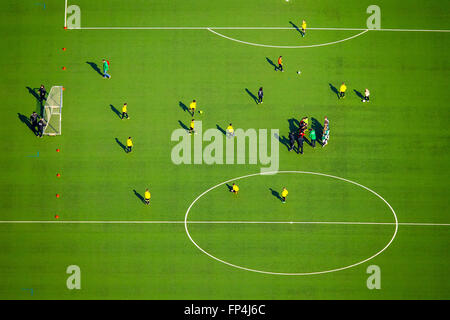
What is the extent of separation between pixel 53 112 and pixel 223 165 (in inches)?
487

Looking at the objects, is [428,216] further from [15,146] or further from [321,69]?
[15,146]

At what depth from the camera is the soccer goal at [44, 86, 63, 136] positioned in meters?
40.9

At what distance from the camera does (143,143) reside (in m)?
40.9

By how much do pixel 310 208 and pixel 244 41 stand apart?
12.8 meters

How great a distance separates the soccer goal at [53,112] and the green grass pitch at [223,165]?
0.53 meters

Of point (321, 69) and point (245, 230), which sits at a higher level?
point (321, 69)

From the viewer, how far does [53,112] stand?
41156mm

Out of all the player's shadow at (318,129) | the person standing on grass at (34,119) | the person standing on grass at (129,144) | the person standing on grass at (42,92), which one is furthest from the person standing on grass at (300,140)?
the person standing on grass at (34,119)

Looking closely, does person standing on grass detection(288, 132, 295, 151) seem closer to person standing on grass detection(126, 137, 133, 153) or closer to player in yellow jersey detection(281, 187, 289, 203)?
player in yellow jersey detection(281, 187, 289, 203)

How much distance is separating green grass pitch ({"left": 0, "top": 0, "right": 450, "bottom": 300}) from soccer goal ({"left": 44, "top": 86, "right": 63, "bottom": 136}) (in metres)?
0.53

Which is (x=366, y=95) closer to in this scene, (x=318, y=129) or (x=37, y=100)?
(x=318, y=129)

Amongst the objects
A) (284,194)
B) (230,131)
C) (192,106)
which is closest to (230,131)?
(230,131)

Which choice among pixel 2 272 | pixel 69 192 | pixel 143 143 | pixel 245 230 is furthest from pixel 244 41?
pixel 2 272

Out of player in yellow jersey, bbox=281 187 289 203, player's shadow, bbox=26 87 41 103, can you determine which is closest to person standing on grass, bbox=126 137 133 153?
player's shadow, bbox=26 87 41 103
